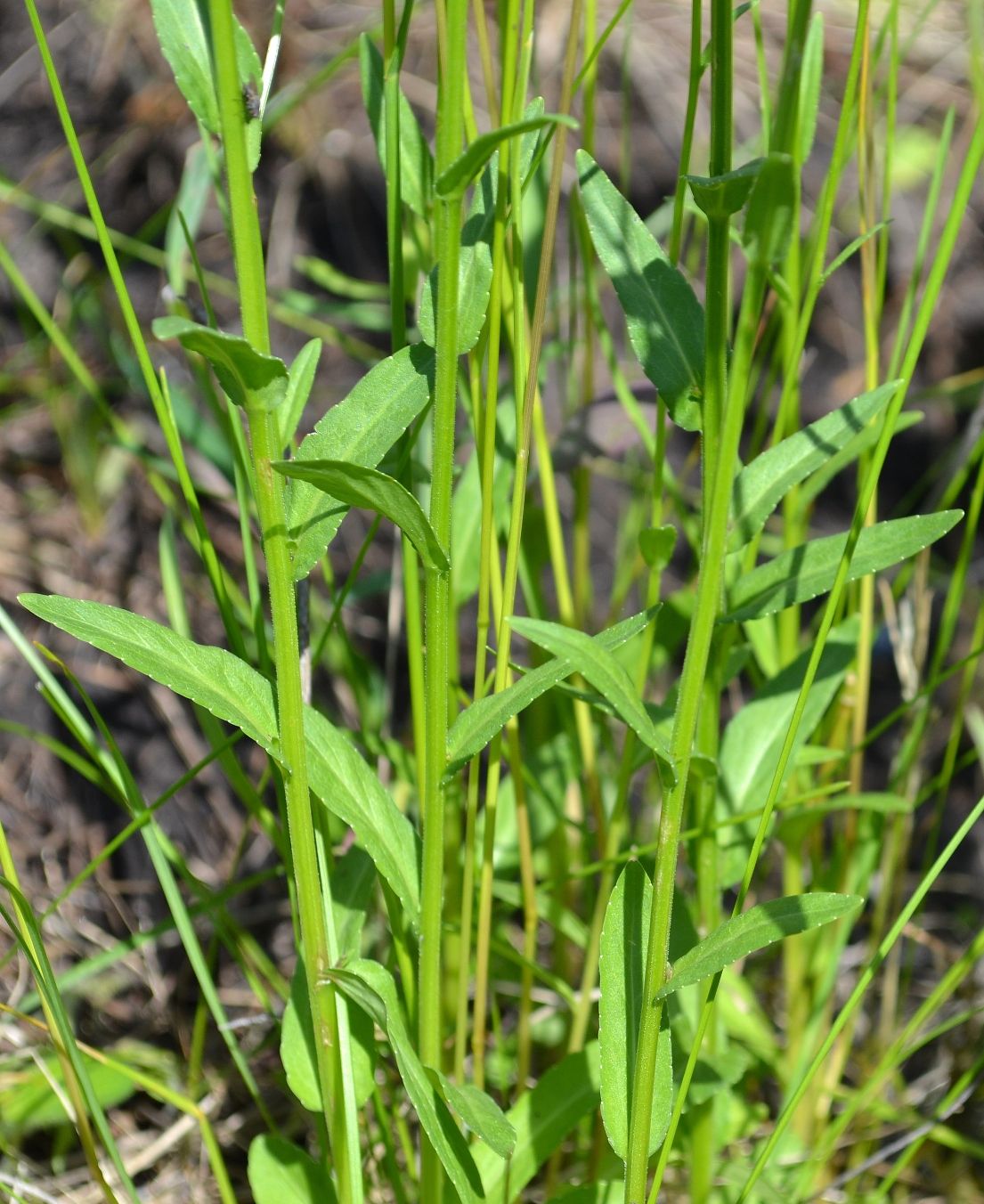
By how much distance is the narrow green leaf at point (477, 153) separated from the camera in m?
0.35

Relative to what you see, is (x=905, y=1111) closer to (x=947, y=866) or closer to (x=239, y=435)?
(x=947, y=866)

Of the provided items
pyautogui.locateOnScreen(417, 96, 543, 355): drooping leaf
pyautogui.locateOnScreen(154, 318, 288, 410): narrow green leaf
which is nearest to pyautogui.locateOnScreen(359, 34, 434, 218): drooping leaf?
pyautogui.locateOnScreen(417, 96, 543, 355): drooping leaf

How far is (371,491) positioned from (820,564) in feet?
0.81

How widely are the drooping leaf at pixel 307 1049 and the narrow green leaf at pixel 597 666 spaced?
255 mm

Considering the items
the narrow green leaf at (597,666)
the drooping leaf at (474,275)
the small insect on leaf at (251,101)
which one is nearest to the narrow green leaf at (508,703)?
the narrow green leaf at (597,666)

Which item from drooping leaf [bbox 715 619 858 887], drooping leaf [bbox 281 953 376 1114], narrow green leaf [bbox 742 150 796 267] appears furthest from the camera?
drooping leaf [bbox 715 619 858 887]

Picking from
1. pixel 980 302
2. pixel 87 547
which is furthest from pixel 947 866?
pixel 87 547

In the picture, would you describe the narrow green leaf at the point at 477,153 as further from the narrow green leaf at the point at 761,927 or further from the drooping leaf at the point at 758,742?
the drooping leaf at the point at 758,742

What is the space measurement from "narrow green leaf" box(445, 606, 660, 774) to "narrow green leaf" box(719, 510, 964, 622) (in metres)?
0.08

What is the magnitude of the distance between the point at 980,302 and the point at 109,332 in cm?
114

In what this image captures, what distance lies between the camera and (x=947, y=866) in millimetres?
1356

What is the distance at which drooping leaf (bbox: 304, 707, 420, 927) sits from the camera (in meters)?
0.51

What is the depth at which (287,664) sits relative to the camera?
1.50 feet

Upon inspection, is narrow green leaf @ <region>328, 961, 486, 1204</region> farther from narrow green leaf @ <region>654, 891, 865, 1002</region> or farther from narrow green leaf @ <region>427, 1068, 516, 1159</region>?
narrow green leaf @ <region>654, 891, 865, 1002</region>
